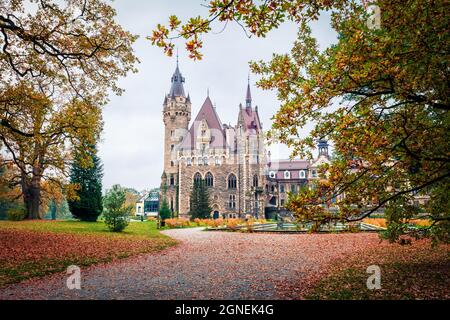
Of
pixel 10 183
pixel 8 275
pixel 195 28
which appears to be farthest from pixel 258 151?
pixel 195 28

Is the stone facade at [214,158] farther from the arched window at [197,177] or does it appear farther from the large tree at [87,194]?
the large tree at [87,194]

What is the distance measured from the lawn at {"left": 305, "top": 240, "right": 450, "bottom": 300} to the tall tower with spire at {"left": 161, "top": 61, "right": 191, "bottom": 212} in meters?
45.1

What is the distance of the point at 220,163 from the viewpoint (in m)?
50.9

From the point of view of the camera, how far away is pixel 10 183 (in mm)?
26234

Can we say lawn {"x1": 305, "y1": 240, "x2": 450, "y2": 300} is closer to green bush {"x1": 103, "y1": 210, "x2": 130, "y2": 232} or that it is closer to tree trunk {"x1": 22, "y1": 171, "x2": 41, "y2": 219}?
green bush {"x1": 103, "y1": 210, "x2": 130, "y2": 232}

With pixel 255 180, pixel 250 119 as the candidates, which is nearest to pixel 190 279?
pixel 255 180

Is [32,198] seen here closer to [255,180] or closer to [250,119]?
[255,180]

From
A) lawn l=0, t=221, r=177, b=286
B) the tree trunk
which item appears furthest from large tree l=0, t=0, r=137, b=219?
the tree trunk

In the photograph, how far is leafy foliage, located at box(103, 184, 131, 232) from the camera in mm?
20969

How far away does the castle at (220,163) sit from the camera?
1953 inches

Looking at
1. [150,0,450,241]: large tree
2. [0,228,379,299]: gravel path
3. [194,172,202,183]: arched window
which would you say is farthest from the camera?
[194,172,202,183]: arched window

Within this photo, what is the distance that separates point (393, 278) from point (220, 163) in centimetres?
4394

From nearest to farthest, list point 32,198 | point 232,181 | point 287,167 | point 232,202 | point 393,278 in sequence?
point 393,278 → point 32,198 → point 232,202 → point 232,181 → point 287,167

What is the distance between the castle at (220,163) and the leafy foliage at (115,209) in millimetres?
28348
